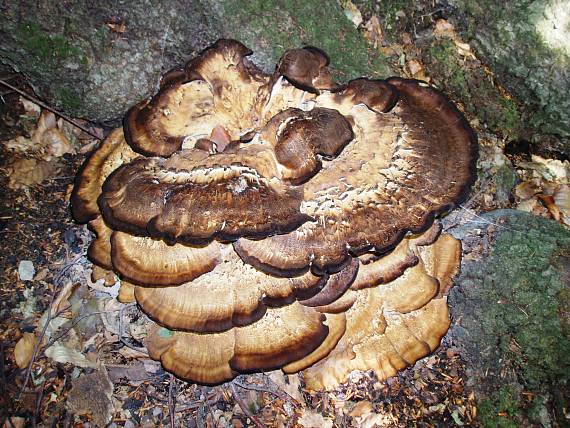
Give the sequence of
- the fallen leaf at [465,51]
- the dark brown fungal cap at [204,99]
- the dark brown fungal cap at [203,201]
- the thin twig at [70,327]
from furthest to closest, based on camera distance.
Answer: the fallen leaf at [465,51] < the thin twig at [70,327] < the dark brown fungal cap at [204,99] < the dark brown fungal cap at [203,201]

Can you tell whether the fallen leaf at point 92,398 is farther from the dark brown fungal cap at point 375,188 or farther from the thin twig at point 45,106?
the thin twig at point 45,106

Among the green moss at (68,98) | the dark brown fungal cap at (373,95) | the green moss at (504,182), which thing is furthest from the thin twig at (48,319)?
the green moss at (504,182)

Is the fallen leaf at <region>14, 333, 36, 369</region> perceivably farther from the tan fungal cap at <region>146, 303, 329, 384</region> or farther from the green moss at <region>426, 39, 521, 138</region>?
the green moss at <region>426, 39, 521, 138</region>

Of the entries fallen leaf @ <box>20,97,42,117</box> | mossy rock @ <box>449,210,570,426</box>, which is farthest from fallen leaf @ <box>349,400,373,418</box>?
fallen leaf @ <box>20,97,42,117</box>

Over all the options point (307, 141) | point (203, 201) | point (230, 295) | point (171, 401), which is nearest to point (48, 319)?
point (171, 401)

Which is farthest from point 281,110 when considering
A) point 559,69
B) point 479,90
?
point 559,69
